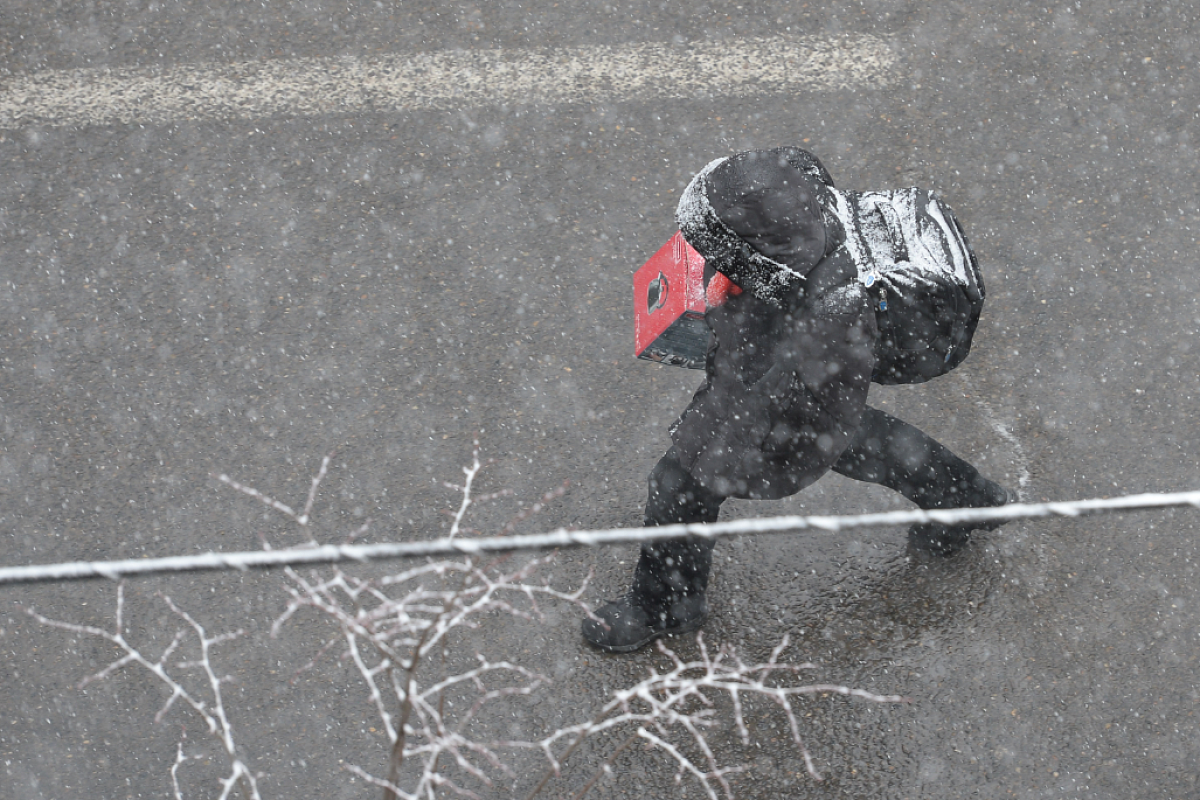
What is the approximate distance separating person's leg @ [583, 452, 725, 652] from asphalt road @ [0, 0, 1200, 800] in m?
0.13

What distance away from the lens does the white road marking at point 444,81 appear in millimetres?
4461

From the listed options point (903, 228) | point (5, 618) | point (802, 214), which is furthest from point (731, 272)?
point (5, 618)

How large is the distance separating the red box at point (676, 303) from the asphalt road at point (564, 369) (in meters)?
0.75

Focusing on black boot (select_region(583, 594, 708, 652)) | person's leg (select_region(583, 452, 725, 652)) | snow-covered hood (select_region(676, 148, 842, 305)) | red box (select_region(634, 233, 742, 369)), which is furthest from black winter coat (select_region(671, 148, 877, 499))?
black boot (select_region(583, 594, 708, 652))

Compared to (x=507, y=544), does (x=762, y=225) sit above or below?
above

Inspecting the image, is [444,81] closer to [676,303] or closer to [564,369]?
[564,369]

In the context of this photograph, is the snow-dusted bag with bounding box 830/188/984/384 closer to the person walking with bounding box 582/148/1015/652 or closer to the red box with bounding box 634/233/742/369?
the person walking with bounding box 582/148/1015/652

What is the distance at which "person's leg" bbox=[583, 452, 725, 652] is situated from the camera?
3006 millimetres

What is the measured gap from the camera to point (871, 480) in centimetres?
322

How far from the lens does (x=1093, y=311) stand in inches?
156

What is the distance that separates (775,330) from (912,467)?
89 centimetres

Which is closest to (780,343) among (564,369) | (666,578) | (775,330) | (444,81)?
(775,330)

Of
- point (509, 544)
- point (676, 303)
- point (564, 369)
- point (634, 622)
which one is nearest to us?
point (509, 544)

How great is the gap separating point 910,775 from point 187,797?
225 centimetres
